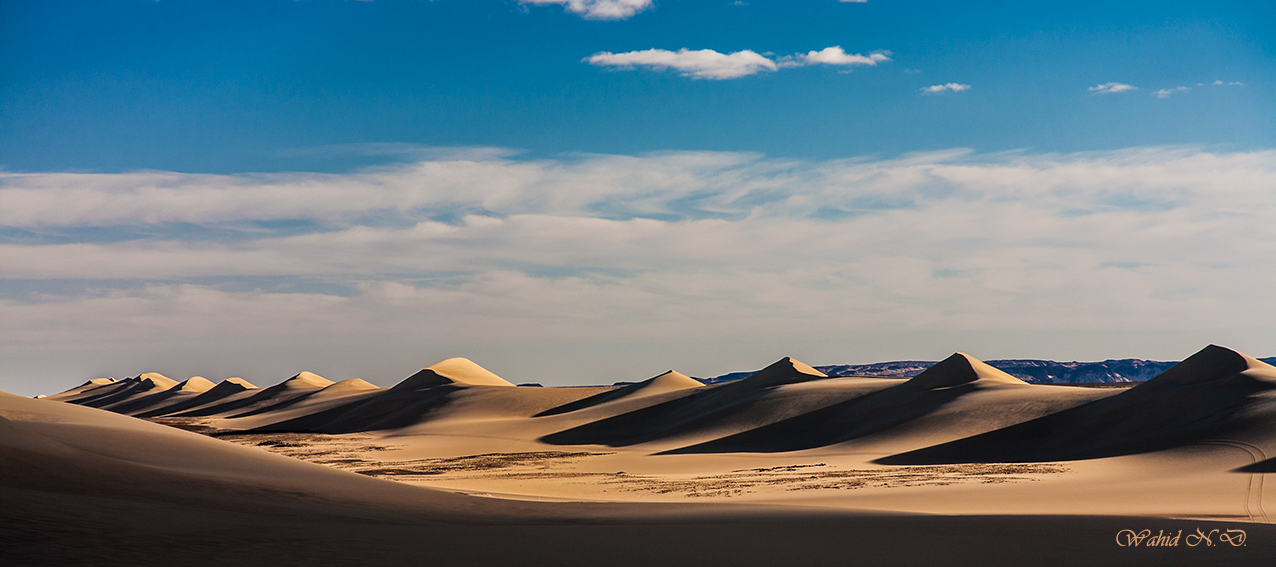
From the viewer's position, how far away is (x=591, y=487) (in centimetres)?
2823

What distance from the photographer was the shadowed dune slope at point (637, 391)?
249ft

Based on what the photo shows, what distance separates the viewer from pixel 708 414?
2249 inches

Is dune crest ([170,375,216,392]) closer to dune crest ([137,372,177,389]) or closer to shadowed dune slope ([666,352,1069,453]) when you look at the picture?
dune crest ([137,372,177,389])

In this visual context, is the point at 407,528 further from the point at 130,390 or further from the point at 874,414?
the point at 130,390

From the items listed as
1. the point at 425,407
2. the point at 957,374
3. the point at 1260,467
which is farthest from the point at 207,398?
the point at 1260,467

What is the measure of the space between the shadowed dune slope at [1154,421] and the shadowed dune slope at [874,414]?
3325mm

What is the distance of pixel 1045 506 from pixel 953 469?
11.9 metres

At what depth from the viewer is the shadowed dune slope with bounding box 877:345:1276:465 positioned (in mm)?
32000

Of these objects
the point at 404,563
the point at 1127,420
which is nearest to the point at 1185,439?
the point at 1127,420

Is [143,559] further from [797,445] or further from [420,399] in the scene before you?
[420,399]

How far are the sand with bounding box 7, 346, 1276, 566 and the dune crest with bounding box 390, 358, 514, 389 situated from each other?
33734 mm

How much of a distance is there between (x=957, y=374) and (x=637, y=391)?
2917 cm

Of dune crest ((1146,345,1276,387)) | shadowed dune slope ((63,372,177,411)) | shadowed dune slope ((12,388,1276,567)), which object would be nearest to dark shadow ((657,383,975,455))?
dune crest ((1146,345,1276,387))

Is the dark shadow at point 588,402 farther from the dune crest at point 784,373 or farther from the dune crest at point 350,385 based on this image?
the dune crest at point 350,385
